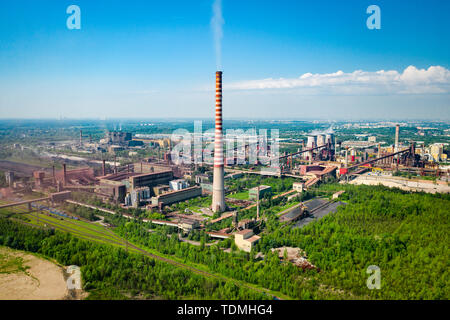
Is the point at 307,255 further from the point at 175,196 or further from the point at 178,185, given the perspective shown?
the point at 178,185

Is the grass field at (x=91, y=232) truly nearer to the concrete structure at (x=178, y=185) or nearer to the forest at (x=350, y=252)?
the forest at (x=350, y=252)

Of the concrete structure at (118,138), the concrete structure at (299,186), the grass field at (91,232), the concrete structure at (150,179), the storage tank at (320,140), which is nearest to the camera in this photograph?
the grass field at (91,232)

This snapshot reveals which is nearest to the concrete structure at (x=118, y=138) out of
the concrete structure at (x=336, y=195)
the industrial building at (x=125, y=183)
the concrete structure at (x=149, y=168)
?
the concrete structure at (x=149, y=168)

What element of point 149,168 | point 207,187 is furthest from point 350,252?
point 149,168

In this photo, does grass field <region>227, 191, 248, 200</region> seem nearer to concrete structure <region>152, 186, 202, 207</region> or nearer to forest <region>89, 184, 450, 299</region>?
concrete structure <region>152, 186, 202, 207</region>

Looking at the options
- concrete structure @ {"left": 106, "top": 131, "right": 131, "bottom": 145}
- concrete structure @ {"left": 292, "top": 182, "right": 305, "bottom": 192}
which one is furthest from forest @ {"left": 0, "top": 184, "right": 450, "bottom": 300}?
concrete structure @ {"left": 106, "top": 131, "right": 131, "bottom": 145}
